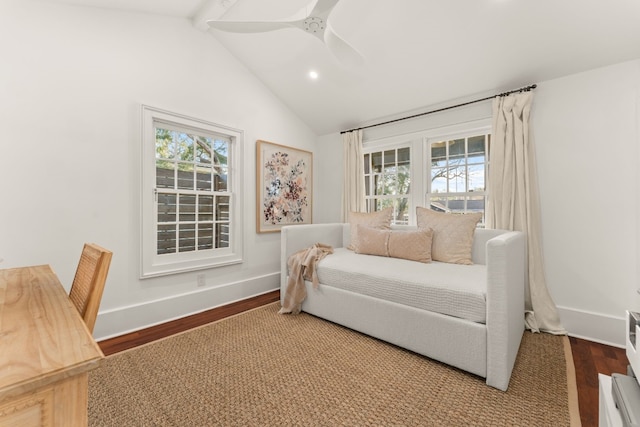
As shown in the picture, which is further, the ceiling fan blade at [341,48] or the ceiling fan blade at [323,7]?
the ceiling fan blade at [341,48]

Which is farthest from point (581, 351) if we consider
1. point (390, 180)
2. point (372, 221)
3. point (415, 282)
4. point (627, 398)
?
point (390, 180)

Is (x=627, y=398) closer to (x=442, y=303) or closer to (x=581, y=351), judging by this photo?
(x=442, y=303)

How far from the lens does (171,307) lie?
8.55 ft

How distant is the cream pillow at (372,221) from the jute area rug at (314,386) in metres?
1.16

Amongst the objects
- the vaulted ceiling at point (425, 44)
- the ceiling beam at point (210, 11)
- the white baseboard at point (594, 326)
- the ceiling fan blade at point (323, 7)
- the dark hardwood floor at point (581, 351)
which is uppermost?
the ceiling beam at point (210, 11)

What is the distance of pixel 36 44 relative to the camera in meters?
1.97

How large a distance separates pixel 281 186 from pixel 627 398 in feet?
10.8

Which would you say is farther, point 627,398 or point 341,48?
point 341,48

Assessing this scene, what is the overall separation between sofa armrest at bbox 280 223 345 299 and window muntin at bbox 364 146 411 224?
2.11 ft

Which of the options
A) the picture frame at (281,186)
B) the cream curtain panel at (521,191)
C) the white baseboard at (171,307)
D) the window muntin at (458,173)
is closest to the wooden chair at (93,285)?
the white baseboard at (171,307)

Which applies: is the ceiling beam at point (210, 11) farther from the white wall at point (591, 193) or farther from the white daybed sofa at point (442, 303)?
the white wall at point (591, 193)

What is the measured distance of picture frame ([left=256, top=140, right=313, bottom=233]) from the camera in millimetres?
3400

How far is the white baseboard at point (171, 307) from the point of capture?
225 centimetres

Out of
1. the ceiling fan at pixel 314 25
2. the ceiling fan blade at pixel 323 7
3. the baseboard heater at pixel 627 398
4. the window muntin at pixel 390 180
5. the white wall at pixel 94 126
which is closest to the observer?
the baseboard heater at pixel 627 398
